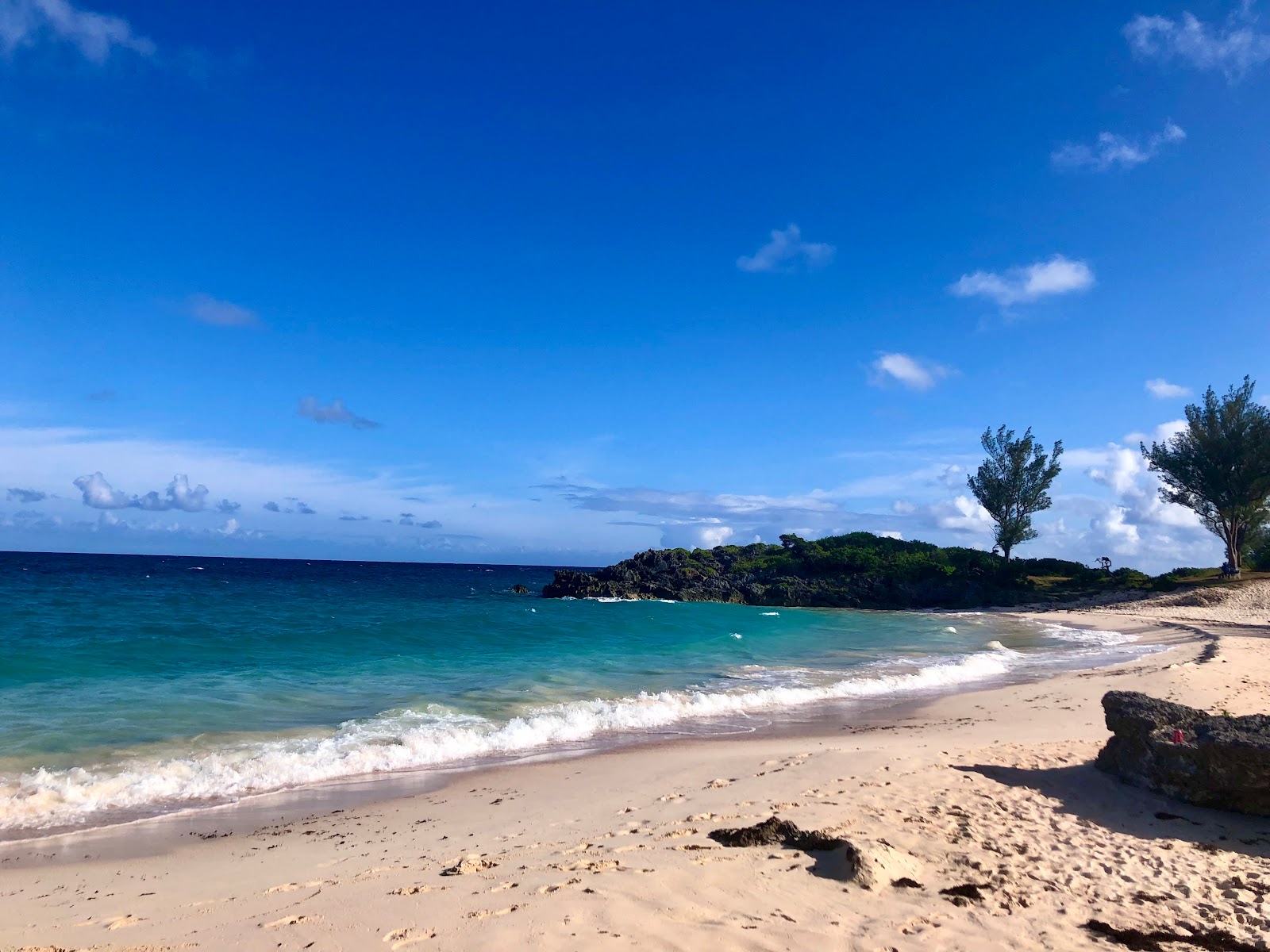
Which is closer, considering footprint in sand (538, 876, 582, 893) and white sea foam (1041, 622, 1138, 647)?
footprint in sand (538, 876, 582, 893)

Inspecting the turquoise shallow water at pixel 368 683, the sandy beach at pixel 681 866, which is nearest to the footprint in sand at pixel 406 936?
the sandy beach at pixel 681 866

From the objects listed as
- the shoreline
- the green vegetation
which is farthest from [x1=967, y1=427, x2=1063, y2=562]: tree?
the shoreline

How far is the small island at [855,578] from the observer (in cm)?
5250

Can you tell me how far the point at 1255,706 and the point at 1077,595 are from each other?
139ft

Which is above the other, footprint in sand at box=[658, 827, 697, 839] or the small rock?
footprint in sand at box=[658, 827, 697, 839]

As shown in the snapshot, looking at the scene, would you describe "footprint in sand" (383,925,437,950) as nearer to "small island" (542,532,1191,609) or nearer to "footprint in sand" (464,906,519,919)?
"footprint in sand" (464,906,519,919)

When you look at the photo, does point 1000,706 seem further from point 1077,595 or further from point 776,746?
point 1077,595

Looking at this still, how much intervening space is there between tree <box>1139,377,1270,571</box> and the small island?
4.87 m

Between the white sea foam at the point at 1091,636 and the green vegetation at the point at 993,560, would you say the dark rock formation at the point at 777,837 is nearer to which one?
the white sea foam at the point at 1091,636

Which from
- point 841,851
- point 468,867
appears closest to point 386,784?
point 468,867

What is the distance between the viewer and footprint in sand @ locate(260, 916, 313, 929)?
4887 millimetres

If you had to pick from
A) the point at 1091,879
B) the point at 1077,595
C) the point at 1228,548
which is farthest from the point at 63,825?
the point at 1228,548

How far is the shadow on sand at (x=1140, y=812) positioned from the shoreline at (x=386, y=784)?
4.38 meters

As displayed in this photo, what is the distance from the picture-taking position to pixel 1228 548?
48375 mm
